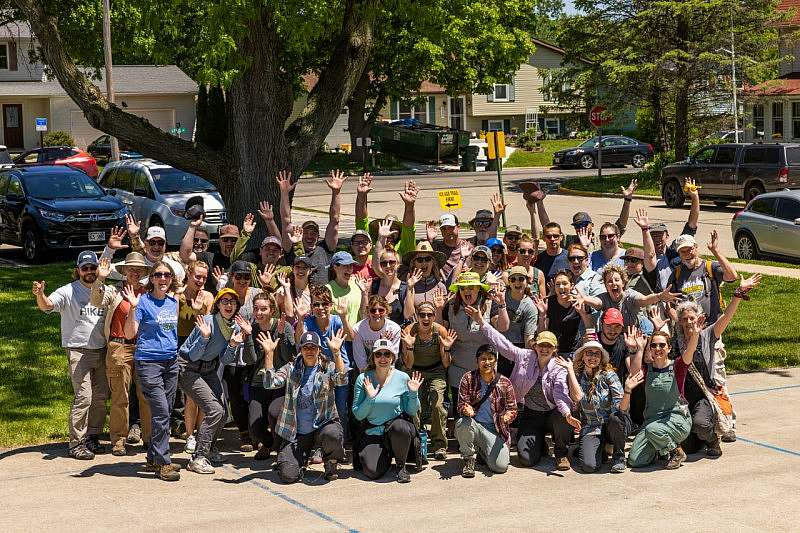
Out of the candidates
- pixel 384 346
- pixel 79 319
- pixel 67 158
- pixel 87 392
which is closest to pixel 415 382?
pixel 384 346

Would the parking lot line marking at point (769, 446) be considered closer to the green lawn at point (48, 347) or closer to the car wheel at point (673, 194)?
the green lawn at point (48, 347)

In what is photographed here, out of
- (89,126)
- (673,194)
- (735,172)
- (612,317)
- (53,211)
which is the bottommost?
(612,317)

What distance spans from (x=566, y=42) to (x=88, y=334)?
103 feet

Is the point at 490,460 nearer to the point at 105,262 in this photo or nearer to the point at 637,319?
the point at 637,319

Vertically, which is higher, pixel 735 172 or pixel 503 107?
pixel 503 107

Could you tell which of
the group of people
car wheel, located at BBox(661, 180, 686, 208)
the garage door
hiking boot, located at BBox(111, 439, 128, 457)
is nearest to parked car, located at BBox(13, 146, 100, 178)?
the garage door

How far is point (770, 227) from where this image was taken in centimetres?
2162

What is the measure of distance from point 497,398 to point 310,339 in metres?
1.68

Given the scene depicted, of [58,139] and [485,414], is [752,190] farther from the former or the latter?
[58,139]

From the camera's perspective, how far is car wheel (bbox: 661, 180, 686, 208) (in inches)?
1297

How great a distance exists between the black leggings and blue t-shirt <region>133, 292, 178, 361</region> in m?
1.89

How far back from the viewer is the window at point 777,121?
4719 centimetres

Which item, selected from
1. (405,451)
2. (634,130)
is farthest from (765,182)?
(634,130)

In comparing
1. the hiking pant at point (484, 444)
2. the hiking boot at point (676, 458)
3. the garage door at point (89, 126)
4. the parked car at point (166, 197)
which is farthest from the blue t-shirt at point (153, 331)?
the garage door at point (89, 126)
